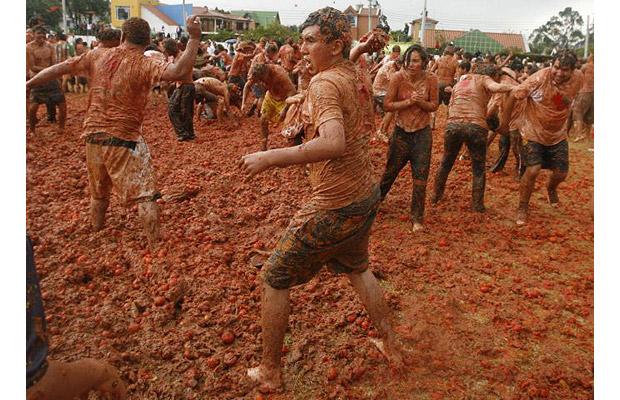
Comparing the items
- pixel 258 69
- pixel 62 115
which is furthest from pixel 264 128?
pixel 62 115

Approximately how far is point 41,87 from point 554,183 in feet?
28.1

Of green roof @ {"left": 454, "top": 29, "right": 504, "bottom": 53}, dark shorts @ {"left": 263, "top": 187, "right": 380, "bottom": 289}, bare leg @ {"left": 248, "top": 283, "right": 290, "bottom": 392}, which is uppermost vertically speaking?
green roof @ {"left": 454, "top": 29, "right": 504, "bottom": 53}

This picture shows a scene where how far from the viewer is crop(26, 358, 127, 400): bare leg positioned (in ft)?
6.59

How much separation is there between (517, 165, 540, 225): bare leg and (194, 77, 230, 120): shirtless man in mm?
6772

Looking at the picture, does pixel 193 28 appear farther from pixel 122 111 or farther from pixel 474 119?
pixel 474 119

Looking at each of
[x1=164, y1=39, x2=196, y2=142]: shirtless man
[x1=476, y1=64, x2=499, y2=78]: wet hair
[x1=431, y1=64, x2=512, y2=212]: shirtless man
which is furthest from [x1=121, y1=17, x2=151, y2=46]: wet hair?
[x1=164, y1=39, x2=196, y2=142]: shirtless man

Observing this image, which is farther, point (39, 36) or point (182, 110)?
point (39, 36)

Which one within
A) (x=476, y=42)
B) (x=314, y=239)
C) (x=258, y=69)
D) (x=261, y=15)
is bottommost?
(x=314, y=239)

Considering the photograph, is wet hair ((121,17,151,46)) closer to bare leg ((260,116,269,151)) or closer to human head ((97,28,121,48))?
human head ((97,28,121,48))

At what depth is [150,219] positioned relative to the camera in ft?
14.9

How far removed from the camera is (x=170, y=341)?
130 inches

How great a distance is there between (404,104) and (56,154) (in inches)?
229

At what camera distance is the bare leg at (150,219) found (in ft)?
14.9

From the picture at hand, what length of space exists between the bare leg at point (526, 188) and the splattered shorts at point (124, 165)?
13.3 ft
